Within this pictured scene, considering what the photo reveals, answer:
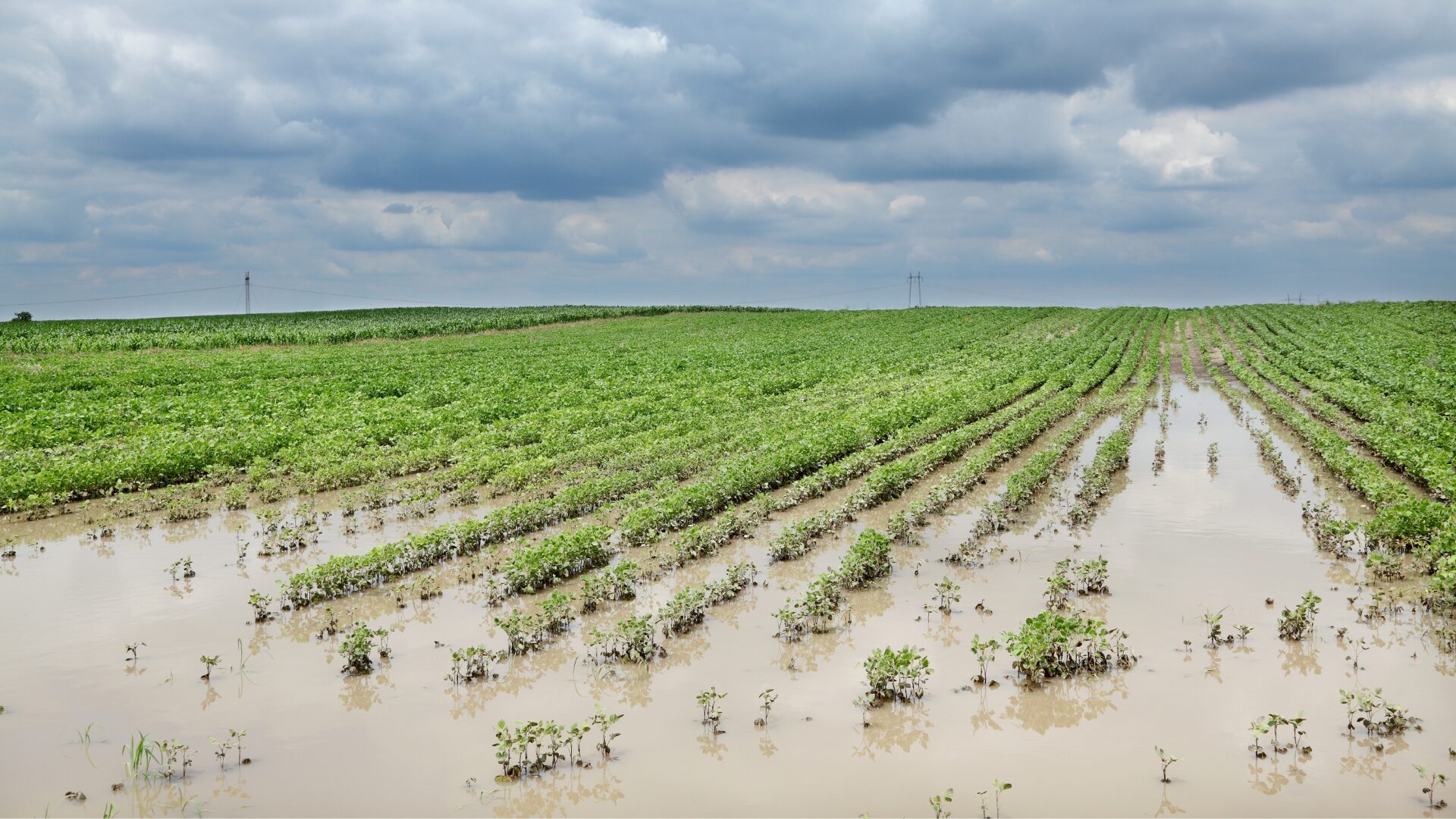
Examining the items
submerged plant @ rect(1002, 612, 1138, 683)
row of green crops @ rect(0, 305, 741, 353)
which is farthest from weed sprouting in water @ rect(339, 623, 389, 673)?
row of green crops @ rect(0, 305, 741, 353)

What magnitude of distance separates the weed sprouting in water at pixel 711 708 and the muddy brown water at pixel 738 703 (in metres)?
0.11

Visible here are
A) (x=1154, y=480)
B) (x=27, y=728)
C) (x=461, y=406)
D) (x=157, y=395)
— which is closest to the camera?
(x=27, y=728)

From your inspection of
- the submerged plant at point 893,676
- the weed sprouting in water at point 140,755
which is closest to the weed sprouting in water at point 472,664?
the weed sprouting in water at point 140,755

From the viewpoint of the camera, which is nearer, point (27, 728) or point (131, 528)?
point (27, 728)

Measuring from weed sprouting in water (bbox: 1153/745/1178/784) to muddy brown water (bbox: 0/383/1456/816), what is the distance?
0.04m

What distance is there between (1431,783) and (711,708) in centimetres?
526

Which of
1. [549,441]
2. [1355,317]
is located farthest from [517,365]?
[1355,317]

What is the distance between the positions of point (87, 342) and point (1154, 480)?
5344 cm

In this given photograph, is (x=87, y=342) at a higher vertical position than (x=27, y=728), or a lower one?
higher

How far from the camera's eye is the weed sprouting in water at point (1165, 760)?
6465mm

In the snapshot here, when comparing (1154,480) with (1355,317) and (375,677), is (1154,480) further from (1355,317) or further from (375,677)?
(1355,317)

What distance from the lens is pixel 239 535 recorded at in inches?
544

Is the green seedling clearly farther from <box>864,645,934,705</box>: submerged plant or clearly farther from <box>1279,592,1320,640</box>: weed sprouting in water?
<box>864,645,934,705</box>: submerged plant

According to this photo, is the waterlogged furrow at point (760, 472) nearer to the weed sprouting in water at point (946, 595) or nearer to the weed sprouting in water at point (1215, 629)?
the weed sprouting in water at point (946, 595)
